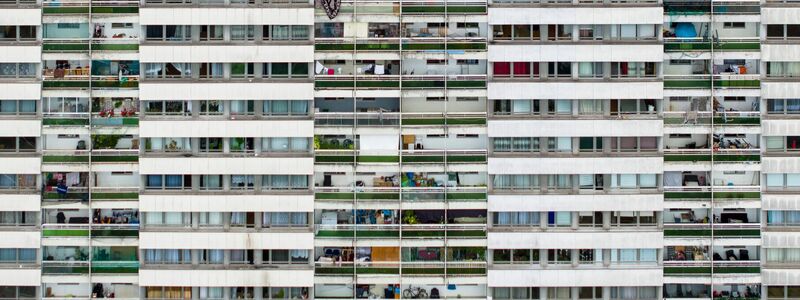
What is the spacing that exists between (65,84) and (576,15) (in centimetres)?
3004

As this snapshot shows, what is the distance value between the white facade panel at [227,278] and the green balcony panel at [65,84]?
11.5 metres

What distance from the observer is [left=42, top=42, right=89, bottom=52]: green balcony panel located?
237 feet

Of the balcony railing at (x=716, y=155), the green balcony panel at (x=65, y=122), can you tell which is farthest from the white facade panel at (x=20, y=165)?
the balcony railing at (x=716, y=155)

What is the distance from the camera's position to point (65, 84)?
72375 millimetres

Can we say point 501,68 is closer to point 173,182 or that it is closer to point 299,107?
point 299,107

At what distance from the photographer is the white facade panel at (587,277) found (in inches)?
2840

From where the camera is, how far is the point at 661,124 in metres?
71.4

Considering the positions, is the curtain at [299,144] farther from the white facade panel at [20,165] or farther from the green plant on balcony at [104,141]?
the white facade panel at [20,165]

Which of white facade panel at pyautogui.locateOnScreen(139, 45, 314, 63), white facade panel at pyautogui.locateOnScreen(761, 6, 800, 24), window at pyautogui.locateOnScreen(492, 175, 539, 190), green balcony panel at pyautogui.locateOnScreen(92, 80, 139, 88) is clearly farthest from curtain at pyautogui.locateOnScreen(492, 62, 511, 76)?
green balcony panel at pyautogui.locateOnScreen(92, 80, 139, 88)

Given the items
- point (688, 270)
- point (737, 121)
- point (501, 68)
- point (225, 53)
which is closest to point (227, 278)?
point (225, 53)

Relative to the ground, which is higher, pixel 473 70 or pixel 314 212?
pixel 473 70

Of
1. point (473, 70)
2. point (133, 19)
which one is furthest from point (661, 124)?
point (133, 19)

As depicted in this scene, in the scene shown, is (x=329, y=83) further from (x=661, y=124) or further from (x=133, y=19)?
(x=661, y=124)

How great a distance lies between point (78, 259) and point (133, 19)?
47.8 feet
